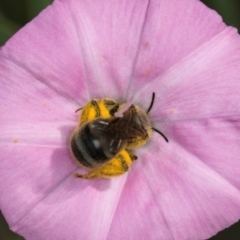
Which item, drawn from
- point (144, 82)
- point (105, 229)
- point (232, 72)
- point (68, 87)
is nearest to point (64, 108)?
point (68, 87)

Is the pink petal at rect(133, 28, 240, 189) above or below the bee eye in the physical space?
below

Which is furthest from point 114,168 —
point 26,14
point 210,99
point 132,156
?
point 26,14

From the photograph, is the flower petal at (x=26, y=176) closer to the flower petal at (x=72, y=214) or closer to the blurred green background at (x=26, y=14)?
the flower petal at (x=72, y=214)

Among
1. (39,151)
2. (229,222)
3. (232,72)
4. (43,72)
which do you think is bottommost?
(229,222)

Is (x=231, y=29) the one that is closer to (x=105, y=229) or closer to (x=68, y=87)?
(x=68, y=87)

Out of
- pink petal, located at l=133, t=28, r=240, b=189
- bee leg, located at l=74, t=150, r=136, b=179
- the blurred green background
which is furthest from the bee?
the blurred green background

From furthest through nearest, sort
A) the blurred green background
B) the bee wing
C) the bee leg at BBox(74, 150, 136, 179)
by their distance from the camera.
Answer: the blurred green background, the bee leg at BBox(74, 150, 136, 179), the bee wing

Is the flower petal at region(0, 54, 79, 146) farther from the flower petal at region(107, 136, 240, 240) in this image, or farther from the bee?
the flower petal at region(107, 136, 240, 240)

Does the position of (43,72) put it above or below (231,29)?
above
